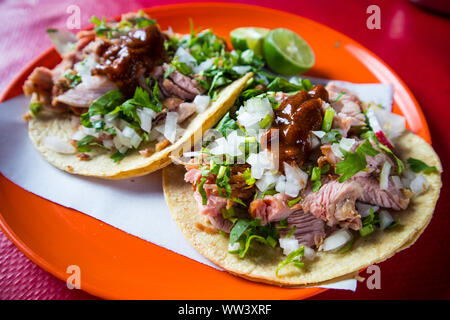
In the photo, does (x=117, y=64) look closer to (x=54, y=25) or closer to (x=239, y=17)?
(x=239, y=17)

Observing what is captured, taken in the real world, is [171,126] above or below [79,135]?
above

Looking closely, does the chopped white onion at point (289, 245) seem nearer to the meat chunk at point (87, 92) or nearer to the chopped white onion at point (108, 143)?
the chopped white onion at point (108, 143)

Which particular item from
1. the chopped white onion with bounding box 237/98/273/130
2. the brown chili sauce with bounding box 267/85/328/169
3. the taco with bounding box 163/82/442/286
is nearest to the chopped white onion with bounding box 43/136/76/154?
the taco with bounding box 163/82/442/286

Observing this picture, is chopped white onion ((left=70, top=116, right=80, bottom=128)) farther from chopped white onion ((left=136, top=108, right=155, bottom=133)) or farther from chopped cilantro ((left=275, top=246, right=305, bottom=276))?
chopped cilantro ((left=275, top=246, right=305, bottom=276))

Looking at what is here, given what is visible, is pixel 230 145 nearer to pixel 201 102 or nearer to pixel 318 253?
pixel 201 102

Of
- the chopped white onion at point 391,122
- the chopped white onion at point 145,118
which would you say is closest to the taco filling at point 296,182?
the chopped white onion at point 391,122

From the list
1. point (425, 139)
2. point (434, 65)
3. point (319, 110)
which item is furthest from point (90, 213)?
point (434, 65)

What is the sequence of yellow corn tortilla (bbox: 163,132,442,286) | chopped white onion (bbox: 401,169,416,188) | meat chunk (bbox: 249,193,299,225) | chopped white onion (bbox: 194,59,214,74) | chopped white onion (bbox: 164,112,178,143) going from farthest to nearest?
chopped white onion (bbox: 194,59,214,74) < chopped white onion (bbox: 164,112,178,143) < chopped white onion (bbox: 401,169,416,188) < meat chunk (bbox: 249,193,299,225) < yellow corn tortilla (bbox: 163,132,442,286)

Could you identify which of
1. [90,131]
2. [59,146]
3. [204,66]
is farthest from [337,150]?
[59,146]
